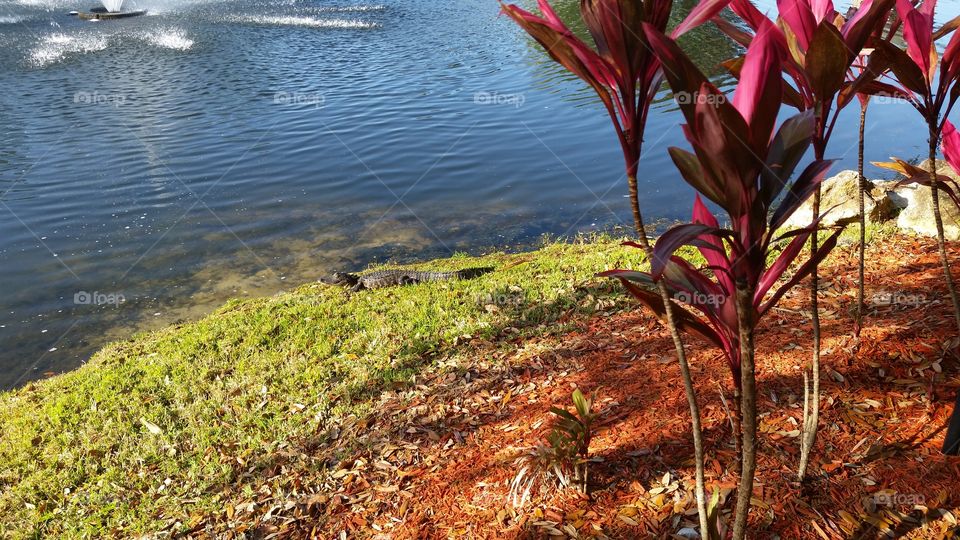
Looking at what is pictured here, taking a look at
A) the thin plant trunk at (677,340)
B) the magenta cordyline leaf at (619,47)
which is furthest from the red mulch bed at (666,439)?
the magenta cordyline leaf at (619,47)

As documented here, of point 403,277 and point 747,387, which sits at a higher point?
point 747,387

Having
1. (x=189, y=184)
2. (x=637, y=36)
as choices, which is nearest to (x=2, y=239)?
(x=189, y=184)

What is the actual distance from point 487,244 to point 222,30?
18641 millimetres

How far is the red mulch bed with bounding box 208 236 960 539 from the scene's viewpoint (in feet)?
7.96

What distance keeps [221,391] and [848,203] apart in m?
6.43

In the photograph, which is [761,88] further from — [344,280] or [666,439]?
[344,280]

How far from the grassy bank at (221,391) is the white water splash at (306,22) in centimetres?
1969

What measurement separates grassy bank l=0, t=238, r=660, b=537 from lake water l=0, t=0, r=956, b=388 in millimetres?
2068

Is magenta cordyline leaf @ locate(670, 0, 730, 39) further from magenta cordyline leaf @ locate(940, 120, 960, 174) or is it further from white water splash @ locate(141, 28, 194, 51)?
white water splash @ locate(141, 28, 194, 51)

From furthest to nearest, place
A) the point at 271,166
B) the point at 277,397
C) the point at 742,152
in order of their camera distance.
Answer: the point at 271,166, the point at 277,397, the point at 742,152

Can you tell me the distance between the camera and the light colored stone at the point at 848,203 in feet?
20.4

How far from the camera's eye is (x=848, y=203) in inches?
263

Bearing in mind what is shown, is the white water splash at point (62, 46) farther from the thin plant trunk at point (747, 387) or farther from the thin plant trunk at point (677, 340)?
the thin plant trunk at point (747, 387)

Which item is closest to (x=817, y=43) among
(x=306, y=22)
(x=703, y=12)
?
(x=703, y=12)
